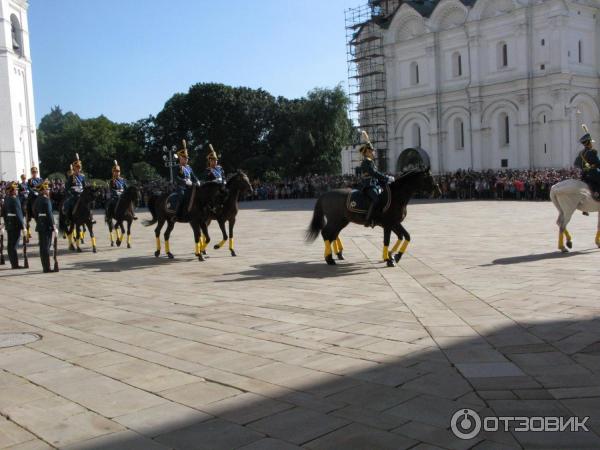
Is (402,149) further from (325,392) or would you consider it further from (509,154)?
(325,392)

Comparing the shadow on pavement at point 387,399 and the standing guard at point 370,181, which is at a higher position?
the standing guard at point 370,181

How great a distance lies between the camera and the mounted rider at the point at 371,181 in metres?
12.5

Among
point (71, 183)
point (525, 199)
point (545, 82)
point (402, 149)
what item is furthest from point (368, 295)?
point (402, 149)

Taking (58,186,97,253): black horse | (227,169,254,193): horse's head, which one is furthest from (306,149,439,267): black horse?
(58,186,97,253): black horse

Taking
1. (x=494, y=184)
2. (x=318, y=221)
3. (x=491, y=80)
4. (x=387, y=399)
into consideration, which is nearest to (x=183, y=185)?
(x=318, y=221)

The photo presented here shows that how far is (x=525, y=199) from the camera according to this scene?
121 feet

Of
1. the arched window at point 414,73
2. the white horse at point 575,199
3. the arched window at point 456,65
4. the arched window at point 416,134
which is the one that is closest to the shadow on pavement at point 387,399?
the white horse at point 575,199

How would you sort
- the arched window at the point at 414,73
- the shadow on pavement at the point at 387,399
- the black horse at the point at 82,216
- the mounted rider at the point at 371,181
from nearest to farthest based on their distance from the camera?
the shadow on pavement at the point at 387,399, the mounted rider at the point at 371,181, the black horse at the point at 82,216, the arched window at the point at 414,73

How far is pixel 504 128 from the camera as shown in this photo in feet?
158

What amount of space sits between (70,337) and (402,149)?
159ft

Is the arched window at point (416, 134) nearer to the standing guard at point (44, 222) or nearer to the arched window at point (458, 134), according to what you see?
the arched window at point (458, 134)

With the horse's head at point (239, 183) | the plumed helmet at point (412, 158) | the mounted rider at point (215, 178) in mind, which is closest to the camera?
the mounted rider at point (215, 178)

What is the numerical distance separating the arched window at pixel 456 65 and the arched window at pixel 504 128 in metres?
4.98

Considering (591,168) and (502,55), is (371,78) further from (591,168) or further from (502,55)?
(591,168)
